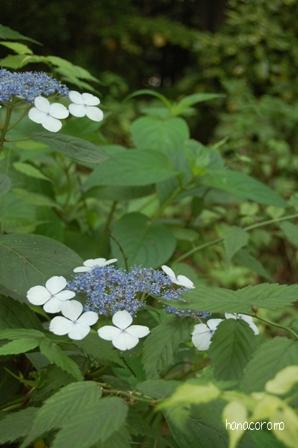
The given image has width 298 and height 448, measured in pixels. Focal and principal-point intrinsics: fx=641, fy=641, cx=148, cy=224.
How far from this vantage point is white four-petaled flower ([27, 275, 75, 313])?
79 centimetres

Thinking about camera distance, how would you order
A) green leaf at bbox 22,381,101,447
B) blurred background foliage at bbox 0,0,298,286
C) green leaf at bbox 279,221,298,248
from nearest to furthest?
green leaf at bbox 22,381,101,447 → green leaf at bbox 279,221,298,248 → blurred background foliage at bbox 0,0,298,286

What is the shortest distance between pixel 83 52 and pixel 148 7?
4.65 feet

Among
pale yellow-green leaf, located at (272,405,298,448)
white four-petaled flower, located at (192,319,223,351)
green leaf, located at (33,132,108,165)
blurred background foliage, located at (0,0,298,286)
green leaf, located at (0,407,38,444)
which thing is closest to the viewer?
pale yellow-green leaf, located at (272,405,298,448)

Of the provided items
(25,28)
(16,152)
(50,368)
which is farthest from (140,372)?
(25,28)

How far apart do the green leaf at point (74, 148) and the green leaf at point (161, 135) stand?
0.61m

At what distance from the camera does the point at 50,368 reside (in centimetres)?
86

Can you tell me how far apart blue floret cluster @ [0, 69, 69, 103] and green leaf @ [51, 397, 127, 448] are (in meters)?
0.46

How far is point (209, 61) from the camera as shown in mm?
4914

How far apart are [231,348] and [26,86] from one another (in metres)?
0.47

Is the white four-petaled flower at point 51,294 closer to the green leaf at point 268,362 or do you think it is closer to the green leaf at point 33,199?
the green leaf at point 268,362

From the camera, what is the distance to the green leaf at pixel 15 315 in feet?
2.95

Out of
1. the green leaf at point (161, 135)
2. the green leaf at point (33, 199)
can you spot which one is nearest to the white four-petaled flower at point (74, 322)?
the green leaf at point (33, 199)

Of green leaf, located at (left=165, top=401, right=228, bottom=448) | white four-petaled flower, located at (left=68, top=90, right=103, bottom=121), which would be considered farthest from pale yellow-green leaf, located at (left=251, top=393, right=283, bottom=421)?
white four-petaled flower, located at (left=68, top=90, right=103, bottom=121)

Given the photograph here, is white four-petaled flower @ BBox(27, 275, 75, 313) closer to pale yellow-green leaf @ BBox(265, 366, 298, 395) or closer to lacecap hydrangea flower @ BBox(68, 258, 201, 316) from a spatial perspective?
lacecap hydrangea flower @ BBox(68, 258, 201, 316)
